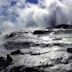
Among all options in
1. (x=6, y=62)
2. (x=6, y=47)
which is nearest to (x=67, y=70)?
(x=6, y=62)

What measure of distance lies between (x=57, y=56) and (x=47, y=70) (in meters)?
5.50

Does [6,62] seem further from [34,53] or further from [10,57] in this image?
[34,53]

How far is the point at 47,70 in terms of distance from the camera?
24734 millimetres

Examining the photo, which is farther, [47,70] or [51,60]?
[51,60]

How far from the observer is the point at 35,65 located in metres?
27.0

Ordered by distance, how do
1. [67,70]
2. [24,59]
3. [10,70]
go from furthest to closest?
[24,59]
[10,70]
[67,70]

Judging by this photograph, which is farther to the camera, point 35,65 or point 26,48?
point 26,48

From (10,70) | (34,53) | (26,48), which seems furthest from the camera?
(26,48)

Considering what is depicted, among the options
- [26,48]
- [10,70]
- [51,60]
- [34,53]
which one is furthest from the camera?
[26,48]

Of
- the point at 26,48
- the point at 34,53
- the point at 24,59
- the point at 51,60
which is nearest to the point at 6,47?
the point at 26,48

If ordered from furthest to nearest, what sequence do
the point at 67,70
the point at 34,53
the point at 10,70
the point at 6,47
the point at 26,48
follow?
the point at 6,47 < the point at 26,48 < the point at 34,53 < the point at 10,70 < the point at 67,70

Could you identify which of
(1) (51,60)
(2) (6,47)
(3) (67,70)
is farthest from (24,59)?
(2) (6,47)

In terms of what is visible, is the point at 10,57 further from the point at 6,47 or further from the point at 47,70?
the point at 6,47

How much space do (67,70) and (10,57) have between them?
29.9 ft
